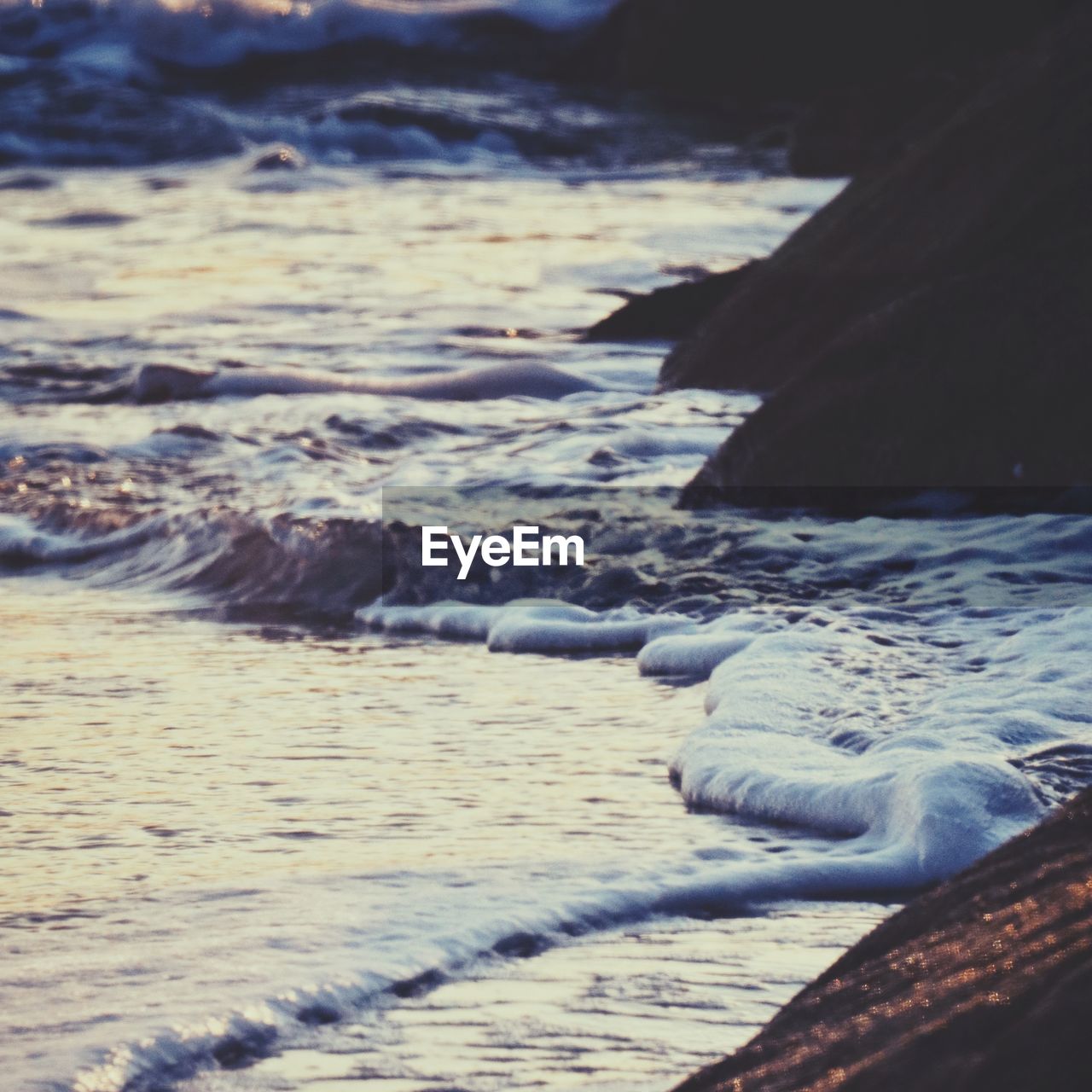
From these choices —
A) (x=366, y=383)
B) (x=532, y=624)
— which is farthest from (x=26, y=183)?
(x=532, y=624)

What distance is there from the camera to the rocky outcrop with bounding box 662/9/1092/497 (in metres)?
4.32

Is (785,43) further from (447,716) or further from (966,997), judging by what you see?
(966,997)

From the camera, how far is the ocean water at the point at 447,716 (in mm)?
1946

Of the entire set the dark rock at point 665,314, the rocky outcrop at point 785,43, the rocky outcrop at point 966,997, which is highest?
the rocky outcrop at point 785,43

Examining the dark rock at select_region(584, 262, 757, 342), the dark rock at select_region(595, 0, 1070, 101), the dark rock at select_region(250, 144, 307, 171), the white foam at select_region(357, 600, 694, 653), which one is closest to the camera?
the white foam at select_region(357, 600, 694, 653)

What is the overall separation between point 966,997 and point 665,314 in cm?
704

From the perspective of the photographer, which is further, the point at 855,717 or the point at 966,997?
the point at 855,717

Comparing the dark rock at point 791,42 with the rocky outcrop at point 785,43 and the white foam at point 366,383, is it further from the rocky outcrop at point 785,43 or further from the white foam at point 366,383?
the white foam at point 366,383

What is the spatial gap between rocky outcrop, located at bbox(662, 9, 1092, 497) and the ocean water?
146 mm

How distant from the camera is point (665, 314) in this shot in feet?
26.9

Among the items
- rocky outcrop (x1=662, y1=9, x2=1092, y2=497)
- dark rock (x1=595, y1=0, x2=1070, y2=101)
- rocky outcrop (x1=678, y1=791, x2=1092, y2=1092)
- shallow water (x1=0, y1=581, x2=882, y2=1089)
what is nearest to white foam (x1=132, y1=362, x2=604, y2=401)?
rocky outcrop (x1=662, y1=9, x2=1092, y2=497)

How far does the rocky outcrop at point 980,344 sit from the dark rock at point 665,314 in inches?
105

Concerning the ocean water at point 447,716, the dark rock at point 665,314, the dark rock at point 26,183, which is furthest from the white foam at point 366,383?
the dark rock at point 26,183

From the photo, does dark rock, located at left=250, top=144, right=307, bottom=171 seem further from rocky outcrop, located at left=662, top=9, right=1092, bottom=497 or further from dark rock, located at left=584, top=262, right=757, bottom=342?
rocky outcrop, located at left=662, top=9, right=1092, bottom=497
